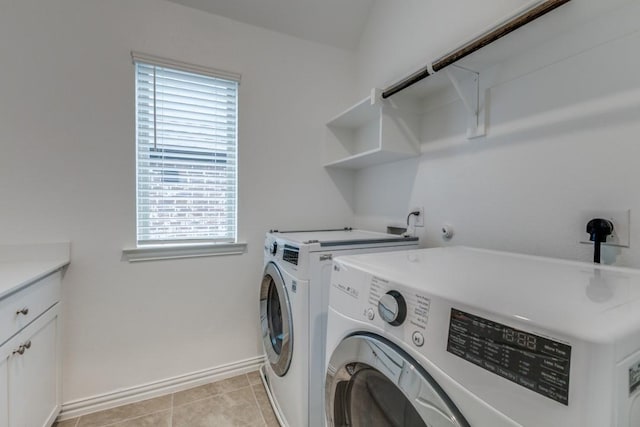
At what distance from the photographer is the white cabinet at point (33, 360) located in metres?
1.05

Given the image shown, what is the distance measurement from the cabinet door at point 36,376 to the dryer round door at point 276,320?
1.04 meters

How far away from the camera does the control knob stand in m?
0.63

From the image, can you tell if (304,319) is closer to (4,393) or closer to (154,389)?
(4,393)

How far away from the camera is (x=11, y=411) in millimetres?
1075

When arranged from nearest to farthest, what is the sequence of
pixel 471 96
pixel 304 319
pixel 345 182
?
pixel 304 319 → pixel 471 96 → pixel 345 182

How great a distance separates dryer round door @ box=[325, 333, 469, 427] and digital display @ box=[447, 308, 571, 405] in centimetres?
11

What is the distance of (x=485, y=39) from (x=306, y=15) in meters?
1.40

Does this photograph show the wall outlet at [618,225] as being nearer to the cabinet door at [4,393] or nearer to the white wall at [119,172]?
the white wall at [119,172]

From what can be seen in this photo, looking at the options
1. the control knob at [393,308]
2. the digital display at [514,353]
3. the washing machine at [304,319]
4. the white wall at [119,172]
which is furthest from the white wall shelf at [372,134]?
the digital display at [514,353]

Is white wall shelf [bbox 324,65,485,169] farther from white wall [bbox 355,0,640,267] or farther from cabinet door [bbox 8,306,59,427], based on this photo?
cabinet door [bbox 8,306,59,427]

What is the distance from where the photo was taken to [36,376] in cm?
126

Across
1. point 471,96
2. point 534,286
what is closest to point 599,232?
point 534,286

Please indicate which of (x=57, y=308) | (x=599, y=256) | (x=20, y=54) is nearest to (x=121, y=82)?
(x=20, y=54)

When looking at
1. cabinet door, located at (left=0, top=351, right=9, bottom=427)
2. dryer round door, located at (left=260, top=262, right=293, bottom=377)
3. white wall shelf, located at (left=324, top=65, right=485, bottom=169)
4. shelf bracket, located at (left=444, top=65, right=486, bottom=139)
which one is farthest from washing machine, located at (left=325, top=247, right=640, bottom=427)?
cabinet door, located at (left=0, top=351, right=9, bottom=427)
